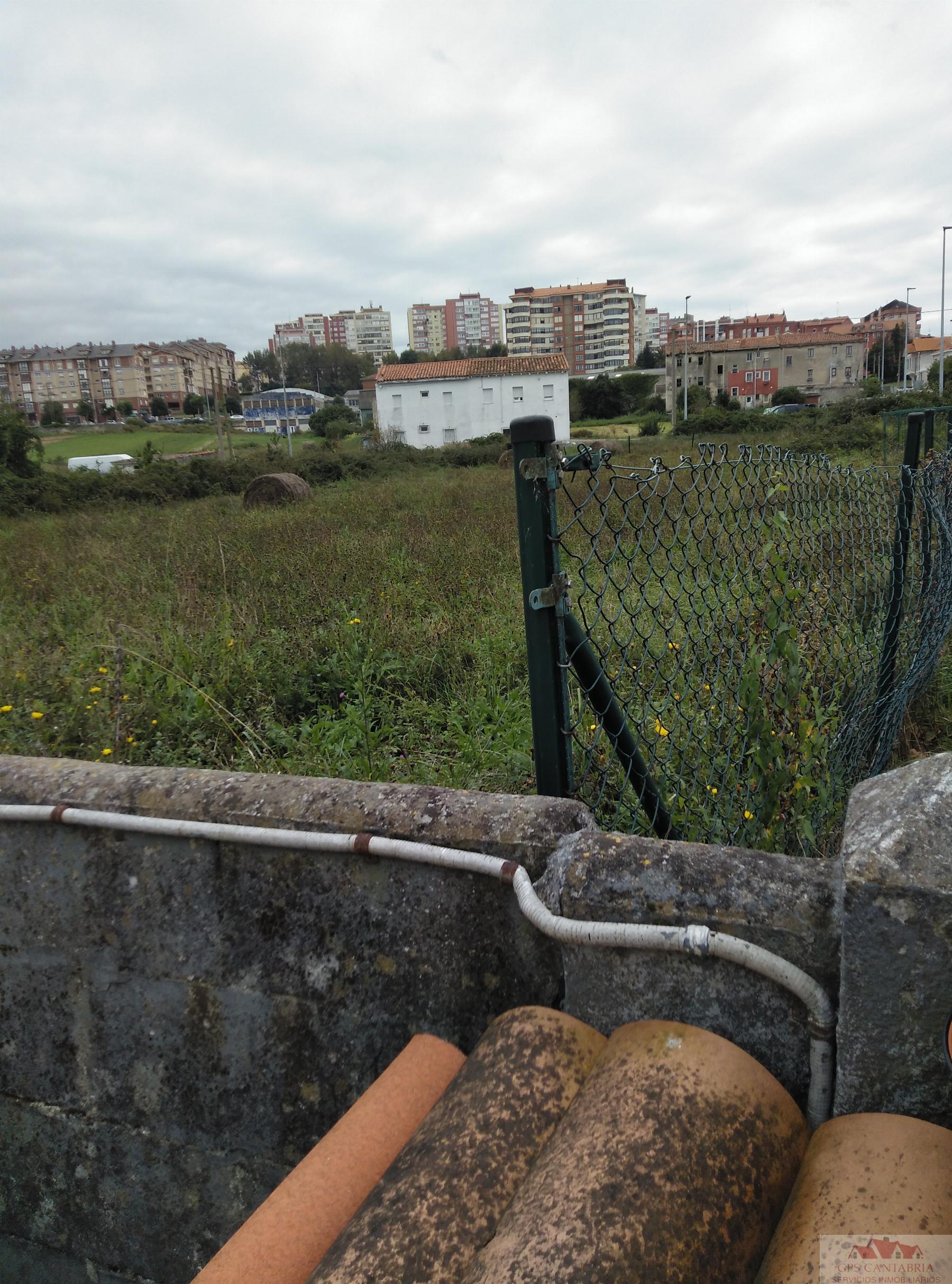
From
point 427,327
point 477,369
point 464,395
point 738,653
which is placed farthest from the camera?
point 427,327

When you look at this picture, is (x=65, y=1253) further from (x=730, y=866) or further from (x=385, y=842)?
(x=730, y=866)

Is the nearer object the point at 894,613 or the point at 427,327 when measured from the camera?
the point at 894,613

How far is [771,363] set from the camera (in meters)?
80.5

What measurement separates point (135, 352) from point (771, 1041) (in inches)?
5396

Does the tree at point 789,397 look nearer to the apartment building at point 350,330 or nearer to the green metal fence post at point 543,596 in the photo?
the green metal fence post at point 543,596

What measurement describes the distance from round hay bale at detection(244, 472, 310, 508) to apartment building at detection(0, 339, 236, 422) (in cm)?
10273

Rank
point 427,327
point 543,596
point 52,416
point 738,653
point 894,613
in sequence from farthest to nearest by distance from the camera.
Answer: point 427,327 < point 52,416 < point 894,613 < point 738,653 < point 543,596

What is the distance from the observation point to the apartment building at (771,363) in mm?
79750

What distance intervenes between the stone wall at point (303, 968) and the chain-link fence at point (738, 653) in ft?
1.27

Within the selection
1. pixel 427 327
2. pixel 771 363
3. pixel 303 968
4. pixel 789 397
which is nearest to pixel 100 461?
pixel 303 968

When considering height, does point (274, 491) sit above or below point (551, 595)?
above

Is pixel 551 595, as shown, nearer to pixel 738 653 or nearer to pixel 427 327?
pixel 738 653

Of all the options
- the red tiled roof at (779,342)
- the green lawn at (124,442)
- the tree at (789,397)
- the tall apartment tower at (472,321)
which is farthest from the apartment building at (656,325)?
the green lawn at (124,442)

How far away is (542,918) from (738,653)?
180cm
